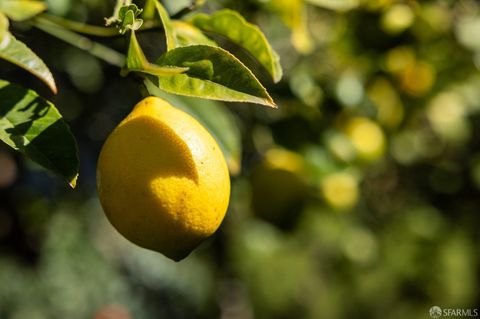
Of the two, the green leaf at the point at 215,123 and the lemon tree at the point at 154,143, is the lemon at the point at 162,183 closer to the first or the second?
the lemon tree at the point at 154,143

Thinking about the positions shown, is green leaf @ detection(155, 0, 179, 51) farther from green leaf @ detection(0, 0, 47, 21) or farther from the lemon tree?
green leaf @ detection(0, 0, 47, 21)

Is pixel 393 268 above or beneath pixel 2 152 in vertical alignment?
beneath

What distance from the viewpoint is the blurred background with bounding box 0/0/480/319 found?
1.61 metres

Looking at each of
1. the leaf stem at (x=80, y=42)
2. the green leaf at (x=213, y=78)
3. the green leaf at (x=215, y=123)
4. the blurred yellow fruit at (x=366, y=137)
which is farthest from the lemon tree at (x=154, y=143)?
the blurred yellow fruit at (x=366, y=137)

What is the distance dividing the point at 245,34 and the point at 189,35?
3.1 inches

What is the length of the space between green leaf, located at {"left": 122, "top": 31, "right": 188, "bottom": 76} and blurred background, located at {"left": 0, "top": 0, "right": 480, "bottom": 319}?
0.47 metres

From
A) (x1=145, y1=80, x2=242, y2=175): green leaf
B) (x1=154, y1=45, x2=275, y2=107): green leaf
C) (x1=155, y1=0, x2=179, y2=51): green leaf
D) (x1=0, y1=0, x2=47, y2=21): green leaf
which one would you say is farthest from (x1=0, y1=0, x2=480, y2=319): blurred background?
(x1=154, y1=45, x2=275, y2=107): green leaf

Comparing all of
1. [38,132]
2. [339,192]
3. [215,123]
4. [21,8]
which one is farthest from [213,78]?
[339,192]

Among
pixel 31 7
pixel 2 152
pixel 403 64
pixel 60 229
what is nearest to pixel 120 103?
pixel 2 152

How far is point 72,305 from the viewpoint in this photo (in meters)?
2.74

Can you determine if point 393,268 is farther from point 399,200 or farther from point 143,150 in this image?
point 143,150

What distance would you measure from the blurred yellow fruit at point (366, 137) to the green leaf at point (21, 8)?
0.91 metres

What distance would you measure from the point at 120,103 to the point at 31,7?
113 centimetres

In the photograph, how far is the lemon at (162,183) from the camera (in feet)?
2.56
